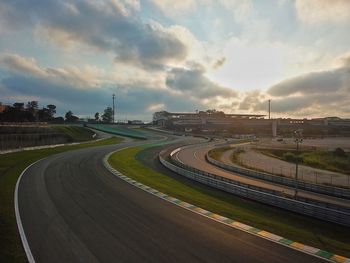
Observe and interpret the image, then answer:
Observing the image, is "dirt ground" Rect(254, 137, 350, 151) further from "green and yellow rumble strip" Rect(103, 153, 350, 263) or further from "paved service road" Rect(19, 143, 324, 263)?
"paved service road" Rect(19, 143, 324, 263)

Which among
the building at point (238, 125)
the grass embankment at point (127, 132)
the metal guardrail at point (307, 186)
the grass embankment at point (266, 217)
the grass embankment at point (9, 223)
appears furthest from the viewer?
the building at point (238, 125)

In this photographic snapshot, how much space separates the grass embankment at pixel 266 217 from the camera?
1781 cm

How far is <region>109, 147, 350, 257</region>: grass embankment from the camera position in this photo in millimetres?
17812

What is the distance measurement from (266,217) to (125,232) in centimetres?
970

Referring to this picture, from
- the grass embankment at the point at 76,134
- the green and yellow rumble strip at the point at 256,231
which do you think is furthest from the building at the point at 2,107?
the green and yellow rumble strip at the point at 256,231

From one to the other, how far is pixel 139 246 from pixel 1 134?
79.5 meters

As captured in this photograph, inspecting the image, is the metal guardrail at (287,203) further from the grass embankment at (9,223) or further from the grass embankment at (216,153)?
the grass embankment at (216,153)

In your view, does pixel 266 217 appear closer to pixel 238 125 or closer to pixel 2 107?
pixel 2 107

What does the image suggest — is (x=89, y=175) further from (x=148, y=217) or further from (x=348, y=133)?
(x=348, y=133)

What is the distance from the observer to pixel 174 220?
1998cm

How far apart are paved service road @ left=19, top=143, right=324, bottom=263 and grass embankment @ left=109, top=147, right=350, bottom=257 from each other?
213 centimetres

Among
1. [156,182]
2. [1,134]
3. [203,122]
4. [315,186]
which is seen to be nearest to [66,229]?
[156,182]

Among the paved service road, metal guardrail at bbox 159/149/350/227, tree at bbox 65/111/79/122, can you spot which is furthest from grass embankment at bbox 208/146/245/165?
tree at bbox 65/111/79/122

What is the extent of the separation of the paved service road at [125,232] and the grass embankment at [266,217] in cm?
213
